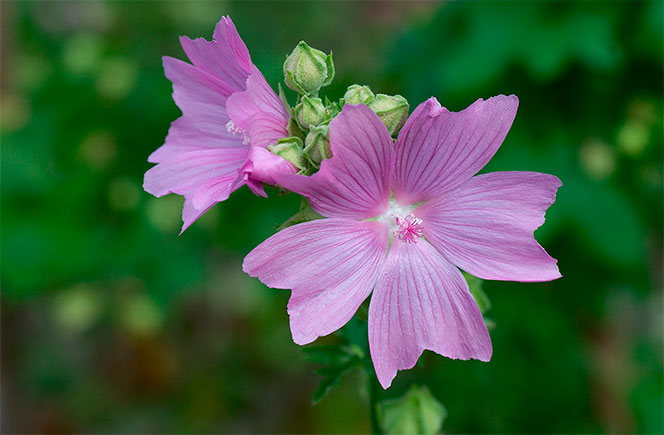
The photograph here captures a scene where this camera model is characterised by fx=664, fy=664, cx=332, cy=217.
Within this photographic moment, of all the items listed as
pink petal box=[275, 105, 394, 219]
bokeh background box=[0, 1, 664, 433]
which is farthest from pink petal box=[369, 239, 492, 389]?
bokeh background box=[0, 1, 664, 433]

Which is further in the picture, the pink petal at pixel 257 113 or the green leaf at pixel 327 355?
the green leaf at pixel 327 355

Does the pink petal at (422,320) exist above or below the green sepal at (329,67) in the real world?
below

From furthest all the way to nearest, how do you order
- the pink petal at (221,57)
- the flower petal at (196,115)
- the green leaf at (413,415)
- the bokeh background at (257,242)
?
the bokeh background at (257,242)
the green leaf at (413,415)
the flower petal at (196,115)
the pink petal at (221,57)

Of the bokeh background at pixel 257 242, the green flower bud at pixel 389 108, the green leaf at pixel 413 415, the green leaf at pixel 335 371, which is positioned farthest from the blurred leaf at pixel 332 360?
the bokeh background at pixel 257 242

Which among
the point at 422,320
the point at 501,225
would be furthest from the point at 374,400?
the point at 501,225

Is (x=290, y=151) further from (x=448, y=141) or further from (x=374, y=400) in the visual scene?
(x=374, y=400)

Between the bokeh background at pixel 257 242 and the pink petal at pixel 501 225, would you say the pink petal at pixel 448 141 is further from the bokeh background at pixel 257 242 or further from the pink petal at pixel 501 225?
the bokeh background at pixel 257 242

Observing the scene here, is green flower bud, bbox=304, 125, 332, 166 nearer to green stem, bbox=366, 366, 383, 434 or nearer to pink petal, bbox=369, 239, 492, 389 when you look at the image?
pink petal, bbox=369, 239, 492, 389

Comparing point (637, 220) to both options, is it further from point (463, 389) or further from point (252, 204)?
point (252, 204)

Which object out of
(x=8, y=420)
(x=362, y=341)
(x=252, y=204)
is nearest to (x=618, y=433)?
(x=252, y=204)

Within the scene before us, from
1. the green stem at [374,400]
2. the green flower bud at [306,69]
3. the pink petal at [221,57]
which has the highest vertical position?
the pink petal at [221,57]
